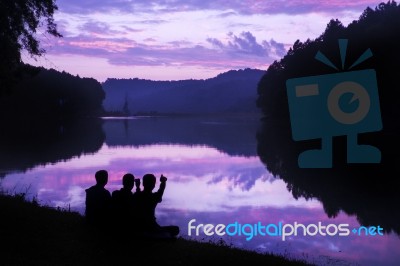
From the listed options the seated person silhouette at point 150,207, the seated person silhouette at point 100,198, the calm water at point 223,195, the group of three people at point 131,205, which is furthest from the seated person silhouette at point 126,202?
the calm water at point 223,195

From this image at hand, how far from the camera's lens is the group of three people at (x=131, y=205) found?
10.5 m

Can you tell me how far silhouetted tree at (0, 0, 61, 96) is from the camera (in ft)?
48.8

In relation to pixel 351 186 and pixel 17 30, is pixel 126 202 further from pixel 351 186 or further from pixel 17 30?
pixel 351 186

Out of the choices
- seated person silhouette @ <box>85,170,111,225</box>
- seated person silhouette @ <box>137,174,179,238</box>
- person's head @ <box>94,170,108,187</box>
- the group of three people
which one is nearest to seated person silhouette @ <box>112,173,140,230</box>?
the group of three people

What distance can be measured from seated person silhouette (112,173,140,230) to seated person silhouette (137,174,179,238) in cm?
17

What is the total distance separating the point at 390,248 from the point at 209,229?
20.1ft

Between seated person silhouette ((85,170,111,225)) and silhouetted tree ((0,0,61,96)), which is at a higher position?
silhouetted tree ((0,0,61,96))

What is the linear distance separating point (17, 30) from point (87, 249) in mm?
8757

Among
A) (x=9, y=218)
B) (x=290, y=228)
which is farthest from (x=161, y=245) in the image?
(x=290, y=228)

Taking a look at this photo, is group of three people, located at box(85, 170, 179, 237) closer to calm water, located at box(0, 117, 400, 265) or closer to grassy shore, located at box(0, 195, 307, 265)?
grassy shore, located at box(0, 195, 307, 265)

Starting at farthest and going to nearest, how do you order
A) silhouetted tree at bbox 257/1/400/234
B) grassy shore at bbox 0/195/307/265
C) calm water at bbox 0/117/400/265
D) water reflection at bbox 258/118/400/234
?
silhouetted tree at bbox 257/1/400/234 → water reflection at bbox 258/118/400/234 → calm water at bbox 0/117/400/265 → grassy shore at bbox 0/195/307/265

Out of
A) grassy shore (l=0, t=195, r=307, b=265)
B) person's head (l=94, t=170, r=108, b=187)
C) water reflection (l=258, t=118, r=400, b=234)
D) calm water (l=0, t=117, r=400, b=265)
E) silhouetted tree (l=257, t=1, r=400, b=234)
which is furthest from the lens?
silhouetted tree (l=257, t=1, r=400, b=234)

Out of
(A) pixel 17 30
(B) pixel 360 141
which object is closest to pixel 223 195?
(A) pixel 17 30

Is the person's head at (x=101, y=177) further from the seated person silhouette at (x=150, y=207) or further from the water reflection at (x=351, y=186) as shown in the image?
the water reflection at (x=351, y=186)
